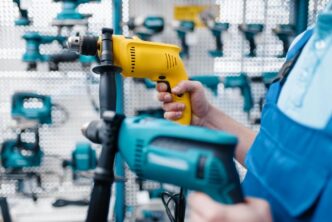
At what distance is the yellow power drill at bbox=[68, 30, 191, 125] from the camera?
2.74 ft

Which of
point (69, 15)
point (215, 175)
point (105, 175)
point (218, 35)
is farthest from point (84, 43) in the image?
point (218, 35)

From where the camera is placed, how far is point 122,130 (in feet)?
1.63

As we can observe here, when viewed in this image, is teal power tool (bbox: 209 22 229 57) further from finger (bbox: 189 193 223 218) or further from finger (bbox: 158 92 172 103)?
A: finger (bbox: 189 193 223 218)

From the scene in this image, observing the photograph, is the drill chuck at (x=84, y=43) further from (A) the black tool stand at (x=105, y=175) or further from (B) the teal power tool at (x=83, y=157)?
(B) the teal power tool at (x=83, y=157)

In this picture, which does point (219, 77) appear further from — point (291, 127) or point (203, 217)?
point (203, 217)

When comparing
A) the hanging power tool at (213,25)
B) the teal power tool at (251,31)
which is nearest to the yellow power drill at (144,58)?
the hanging power tool at (213,25)

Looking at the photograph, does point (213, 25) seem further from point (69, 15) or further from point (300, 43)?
point (300, 43)

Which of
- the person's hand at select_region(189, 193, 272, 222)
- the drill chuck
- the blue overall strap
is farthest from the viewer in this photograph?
the drill chuck

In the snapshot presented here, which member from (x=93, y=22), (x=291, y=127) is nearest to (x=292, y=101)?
(x=291, y=127)

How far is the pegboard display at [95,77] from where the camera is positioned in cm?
151

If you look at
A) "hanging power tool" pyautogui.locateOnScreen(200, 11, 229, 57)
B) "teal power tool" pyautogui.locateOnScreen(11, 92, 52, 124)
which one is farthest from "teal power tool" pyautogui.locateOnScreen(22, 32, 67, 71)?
"hanging power tool" pyautogui.locateOnScreen(200, 11, 229, 57)

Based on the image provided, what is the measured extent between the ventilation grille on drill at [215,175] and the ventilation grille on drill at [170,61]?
652 millimetres

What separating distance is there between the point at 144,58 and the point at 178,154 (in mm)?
558

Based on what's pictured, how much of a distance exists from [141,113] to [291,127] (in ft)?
3.44
